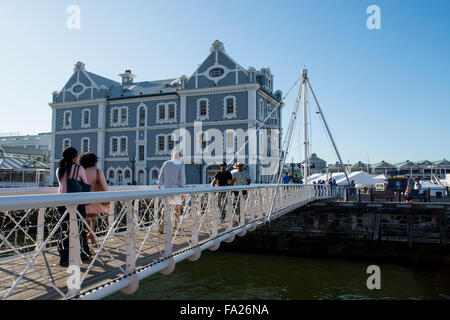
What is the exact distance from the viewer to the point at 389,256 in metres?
16.7

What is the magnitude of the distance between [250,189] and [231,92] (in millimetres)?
23557

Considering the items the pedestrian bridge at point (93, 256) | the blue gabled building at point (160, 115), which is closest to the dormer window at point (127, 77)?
the blue gabled building at point (160, 115)

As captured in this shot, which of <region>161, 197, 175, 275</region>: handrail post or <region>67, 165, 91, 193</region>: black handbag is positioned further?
<region>161, 197, 175, 275</region>: handrail post

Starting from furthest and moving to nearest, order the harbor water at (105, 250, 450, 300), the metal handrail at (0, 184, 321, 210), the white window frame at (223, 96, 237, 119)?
the white window frame at (223, 96, 237, 119) < the harbor water at (105, 250, 450, 300) < the metal handrail at (0, 184, 321, 210)

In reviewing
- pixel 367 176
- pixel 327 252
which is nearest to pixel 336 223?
pixel 327 252

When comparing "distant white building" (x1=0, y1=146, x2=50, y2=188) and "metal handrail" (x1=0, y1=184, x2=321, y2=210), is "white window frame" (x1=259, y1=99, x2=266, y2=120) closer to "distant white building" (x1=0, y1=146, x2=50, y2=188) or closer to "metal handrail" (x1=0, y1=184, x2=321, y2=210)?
"distant white building" (x1=0, y1=146, x2=50, y2=188)

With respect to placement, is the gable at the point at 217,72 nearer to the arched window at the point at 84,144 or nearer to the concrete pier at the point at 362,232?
the arched window at the point at 84,144

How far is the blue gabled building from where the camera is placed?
3139 centimetres

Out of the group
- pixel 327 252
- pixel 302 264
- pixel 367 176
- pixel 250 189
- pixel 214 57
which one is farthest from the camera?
pixel 214 57

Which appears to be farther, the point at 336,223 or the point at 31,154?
the point at 31,154

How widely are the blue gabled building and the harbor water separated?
1525 centimetres

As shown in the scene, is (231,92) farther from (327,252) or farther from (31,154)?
(31,154)

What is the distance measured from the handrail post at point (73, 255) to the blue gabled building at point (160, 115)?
2737cm

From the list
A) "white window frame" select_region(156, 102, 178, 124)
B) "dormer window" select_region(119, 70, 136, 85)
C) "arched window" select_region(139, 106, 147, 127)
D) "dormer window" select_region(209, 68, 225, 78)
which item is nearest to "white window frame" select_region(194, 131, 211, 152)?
"white window frame" select_region(156, 102, 178, 124)
